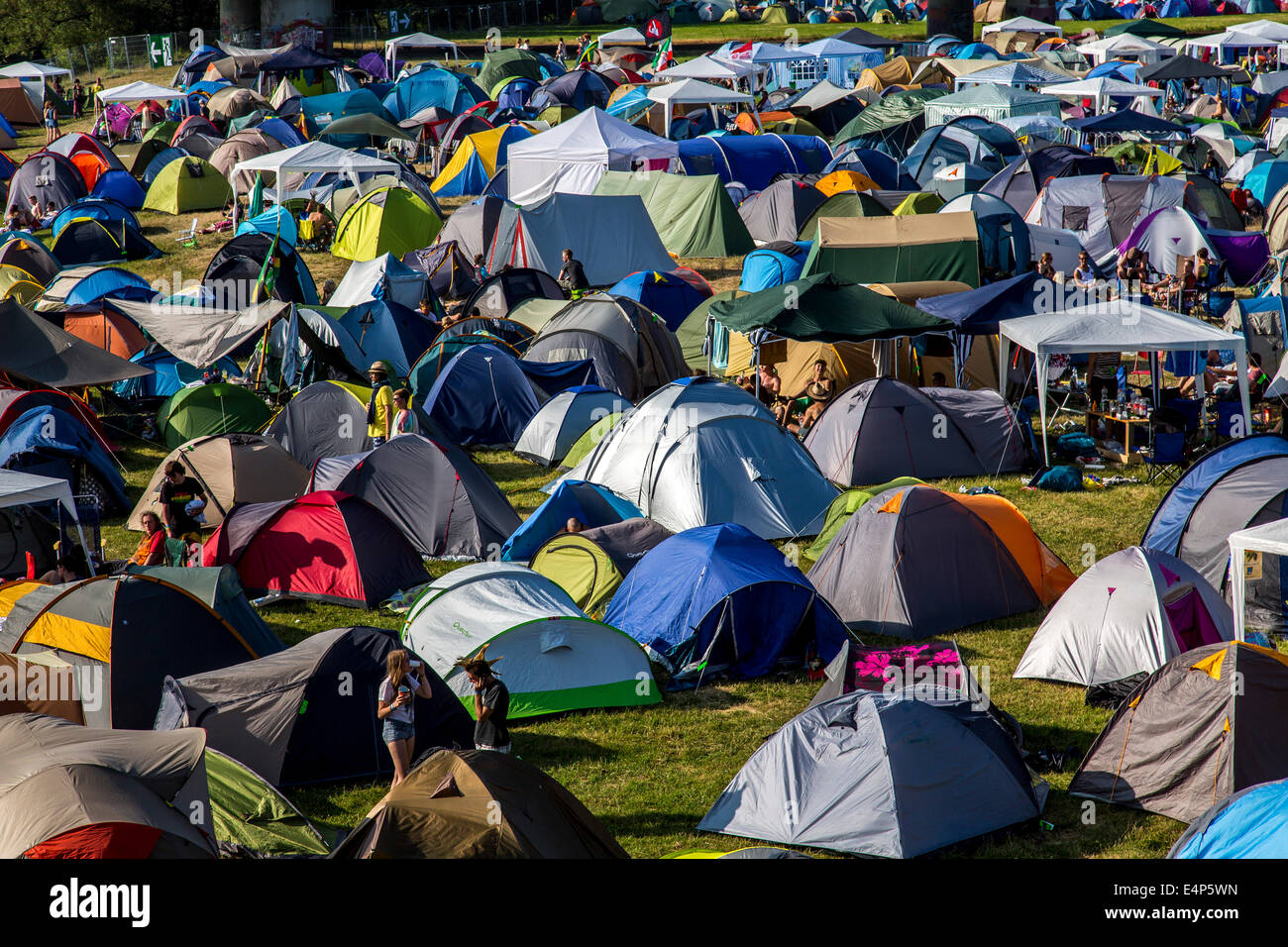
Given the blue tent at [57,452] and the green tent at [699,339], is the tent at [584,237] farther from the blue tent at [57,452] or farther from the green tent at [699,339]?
the blue tent at [57,452]

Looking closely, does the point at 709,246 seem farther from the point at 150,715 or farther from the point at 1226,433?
the point at 150,715

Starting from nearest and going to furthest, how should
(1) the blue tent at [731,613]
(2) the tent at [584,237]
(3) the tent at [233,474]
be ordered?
(1) the blue tent at [731,613] < (3) the tent at [233,474] < (2) the tent at [584,237]

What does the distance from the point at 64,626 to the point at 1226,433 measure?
46.9 ft

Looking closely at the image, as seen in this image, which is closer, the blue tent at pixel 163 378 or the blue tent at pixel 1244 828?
the blue tent at pixel 1244 828

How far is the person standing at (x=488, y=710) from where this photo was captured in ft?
32.4

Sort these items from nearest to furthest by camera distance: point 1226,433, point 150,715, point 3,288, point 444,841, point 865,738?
point 444,841 < point 865,738 < point 150,715 < point 1226,433 < point 3,288

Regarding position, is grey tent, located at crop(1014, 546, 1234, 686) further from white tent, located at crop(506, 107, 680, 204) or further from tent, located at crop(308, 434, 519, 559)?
white tent, located at crop(506, 107, 680, 204)

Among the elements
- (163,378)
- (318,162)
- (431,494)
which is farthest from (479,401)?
(318,162)

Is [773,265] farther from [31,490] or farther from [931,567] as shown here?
[31,490]

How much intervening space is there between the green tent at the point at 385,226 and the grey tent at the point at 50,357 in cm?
928

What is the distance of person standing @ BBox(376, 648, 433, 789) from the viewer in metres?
9.89

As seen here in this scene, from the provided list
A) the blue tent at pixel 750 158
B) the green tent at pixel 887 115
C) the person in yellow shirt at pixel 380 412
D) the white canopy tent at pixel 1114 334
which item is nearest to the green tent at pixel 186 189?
the blue tent at pixel 750 158

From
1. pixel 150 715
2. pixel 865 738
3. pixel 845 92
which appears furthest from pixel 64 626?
pixel 845 92
